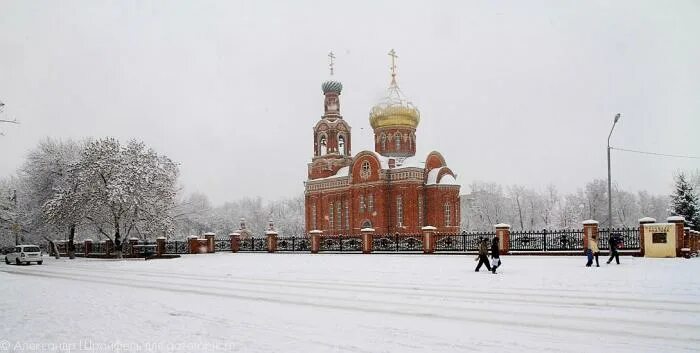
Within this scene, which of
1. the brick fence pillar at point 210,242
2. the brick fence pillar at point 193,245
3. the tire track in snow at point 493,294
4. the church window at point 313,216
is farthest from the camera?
the church window at point 313,216

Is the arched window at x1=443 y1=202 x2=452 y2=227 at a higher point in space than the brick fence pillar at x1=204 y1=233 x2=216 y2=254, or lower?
higher

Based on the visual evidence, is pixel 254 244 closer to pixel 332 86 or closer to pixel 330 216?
pixel 330 216

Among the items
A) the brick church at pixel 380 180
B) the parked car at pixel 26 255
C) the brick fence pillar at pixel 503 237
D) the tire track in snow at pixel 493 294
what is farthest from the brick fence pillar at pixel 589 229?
the parked car at pixel 26 255

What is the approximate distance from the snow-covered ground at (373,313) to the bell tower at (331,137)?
37228 mm

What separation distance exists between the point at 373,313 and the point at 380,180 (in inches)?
1525

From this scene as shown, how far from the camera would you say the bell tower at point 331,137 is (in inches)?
2207

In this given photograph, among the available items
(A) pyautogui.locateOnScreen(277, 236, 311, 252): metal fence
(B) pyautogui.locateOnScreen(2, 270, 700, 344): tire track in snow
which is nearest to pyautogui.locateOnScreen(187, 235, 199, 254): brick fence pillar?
(A) pyautogui.locateOnScreen(277, 236, 311, 252): metal fence

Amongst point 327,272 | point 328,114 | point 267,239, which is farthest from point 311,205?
point 327,272

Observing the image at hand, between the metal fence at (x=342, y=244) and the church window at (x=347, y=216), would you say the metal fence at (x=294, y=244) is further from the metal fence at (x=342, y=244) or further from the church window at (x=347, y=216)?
the church window at (x=347, y=216)

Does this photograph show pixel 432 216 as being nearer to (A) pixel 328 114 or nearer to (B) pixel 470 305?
(A) pixel 328 114

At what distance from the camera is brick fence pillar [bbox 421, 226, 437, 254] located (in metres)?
31.8

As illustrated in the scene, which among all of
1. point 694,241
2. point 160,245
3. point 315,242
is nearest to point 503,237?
point 694,241

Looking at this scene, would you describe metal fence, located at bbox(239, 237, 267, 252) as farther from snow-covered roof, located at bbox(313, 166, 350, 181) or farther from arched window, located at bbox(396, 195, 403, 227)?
snow-covered roof, located at bbox(313, 166, 350, 181)

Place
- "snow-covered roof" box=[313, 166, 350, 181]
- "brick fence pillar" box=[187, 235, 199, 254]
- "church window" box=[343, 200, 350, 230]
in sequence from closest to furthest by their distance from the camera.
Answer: "brick fence pillar" box=[187, 235, 199, 254] → "church window" box=[343, 200, 350, 230] → "snow-covered roof" box=[313, 166, 350, 181]
